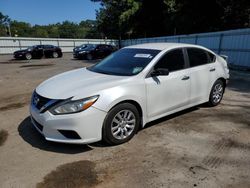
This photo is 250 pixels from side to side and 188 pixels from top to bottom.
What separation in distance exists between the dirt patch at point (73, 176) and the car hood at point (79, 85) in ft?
3.22

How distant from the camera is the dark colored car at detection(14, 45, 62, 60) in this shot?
21547 mm

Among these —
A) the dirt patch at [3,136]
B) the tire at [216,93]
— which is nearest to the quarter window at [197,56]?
the tire at [216,93]

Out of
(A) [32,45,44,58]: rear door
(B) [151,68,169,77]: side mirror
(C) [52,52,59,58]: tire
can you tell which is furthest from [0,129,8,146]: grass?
(C) [52,52,59,58]: tire

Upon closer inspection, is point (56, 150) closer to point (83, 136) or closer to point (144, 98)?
point (83, 136)

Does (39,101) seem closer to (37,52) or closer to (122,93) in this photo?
(122,93)

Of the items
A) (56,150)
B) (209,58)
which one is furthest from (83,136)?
(209,58)

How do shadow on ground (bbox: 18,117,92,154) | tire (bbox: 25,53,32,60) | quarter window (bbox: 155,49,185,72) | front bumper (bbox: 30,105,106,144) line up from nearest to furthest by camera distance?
1. front bumper (bbox: 30,105,106,144)
2. shadow on ground (bbox: 18,117,92,154)
3. quarter window (bbox: 155,49,185,72)
4. tire (bbox: 25,53,32,60)

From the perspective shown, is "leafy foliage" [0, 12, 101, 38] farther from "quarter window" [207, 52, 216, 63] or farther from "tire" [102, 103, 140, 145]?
"tire" [102, 103, 140, 145]

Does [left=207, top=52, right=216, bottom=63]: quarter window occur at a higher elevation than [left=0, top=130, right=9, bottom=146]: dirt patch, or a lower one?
higher

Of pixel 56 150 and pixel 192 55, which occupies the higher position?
pixel 192 55

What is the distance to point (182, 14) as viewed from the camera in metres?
28.6

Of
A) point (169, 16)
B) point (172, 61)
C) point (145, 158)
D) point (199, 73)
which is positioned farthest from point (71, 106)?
point (169, 16)

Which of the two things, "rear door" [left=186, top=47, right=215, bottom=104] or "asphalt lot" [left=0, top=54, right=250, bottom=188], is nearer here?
"asphalt lot" [left=0, top=54, right=250, bottom=188]

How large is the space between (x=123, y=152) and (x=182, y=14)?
2812 centimetres
